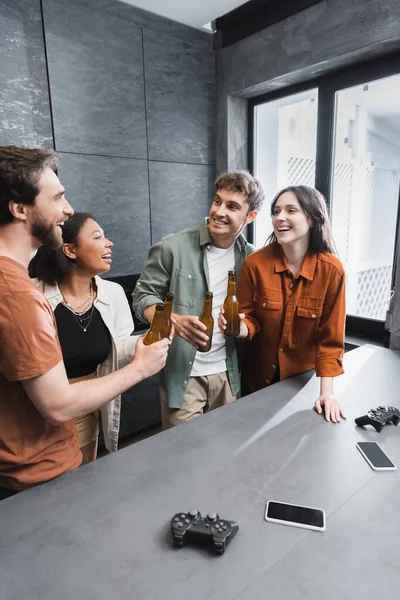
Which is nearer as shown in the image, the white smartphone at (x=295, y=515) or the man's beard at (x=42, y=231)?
the white smartphone at (x=295, y=515)

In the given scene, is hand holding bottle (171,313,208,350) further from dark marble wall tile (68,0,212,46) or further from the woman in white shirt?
A: dark marble wall tile (68,0,212,46)

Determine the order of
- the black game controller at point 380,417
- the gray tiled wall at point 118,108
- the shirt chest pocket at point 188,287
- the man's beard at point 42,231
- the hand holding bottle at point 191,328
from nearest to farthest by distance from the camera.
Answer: the man's beard at point 42,231 < the black game controller at point 380,417 < the hand holding bottle at point 191,328 < the shirt chest pocket at point 188,287 < the gray tiled wall at point 118,108

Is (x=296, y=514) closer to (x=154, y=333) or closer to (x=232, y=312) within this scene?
(x=154, y=333)

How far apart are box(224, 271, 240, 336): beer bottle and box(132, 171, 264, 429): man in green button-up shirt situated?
173mm

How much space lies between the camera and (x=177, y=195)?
3.18 m

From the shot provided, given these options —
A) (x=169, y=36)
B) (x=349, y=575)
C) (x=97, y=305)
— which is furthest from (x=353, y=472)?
(x=169, y=36)

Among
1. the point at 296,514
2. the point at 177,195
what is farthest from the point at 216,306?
the point at 177,195

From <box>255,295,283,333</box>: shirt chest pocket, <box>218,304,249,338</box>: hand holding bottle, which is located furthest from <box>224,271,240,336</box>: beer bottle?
<box>255,295,283,333</box>: shirt chest pocket

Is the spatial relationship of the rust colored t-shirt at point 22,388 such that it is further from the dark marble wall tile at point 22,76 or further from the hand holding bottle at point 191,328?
the dark marble wall tile at point 22,76

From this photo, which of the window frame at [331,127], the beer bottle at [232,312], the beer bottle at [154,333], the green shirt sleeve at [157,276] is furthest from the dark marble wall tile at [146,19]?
the beer bottle at [154,333]

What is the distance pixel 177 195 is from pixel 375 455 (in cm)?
248

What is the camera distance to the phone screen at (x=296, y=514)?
3.05 ft

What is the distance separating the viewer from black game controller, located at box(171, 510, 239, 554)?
84cm

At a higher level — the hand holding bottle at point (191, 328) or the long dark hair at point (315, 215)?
the long dark hair at point (315, 215)
